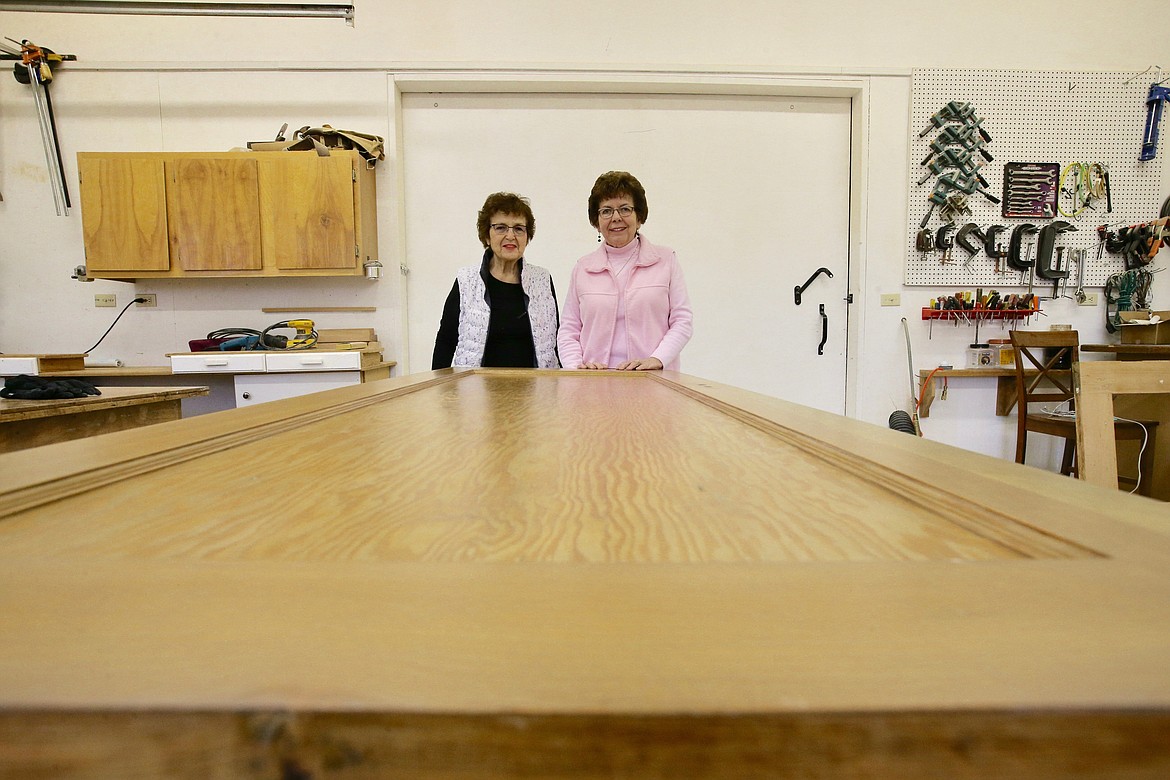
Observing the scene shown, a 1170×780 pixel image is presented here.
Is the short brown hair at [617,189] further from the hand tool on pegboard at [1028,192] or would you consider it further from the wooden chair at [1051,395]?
the hand tool on pegboard at [1028,192]

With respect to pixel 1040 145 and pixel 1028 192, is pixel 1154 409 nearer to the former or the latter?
pixel 1028 192

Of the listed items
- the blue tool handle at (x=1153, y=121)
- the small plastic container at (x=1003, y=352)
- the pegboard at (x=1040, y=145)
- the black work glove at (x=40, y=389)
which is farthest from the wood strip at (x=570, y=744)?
the blue tool handle at (x=1153, y=121)

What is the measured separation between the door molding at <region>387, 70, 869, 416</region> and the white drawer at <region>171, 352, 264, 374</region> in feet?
2.50

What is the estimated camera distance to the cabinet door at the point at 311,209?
9.57 ft

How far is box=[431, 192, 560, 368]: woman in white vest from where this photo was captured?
208 cm

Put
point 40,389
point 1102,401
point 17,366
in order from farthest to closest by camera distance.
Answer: point 17,366
point 40,389
point 1102,401

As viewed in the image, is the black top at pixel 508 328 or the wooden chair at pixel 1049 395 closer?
the black top at pixel 508 328

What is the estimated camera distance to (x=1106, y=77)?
3297 millimetres

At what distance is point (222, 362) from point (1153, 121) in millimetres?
5278

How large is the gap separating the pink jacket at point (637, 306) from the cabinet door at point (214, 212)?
1.97 metres

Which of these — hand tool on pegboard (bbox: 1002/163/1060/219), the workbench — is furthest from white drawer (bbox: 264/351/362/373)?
hand tool on pegboard (bbox: 1002/163/1060/219)

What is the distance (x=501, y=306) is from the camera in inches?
84.0

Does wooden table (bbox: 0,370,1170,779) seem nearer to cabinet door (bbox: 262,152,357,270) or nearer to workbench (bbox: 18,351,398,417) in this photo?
workbench (bbox: 18,351,398,417)

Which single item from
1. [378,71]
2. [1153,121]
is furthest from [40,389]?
[1153,121]
